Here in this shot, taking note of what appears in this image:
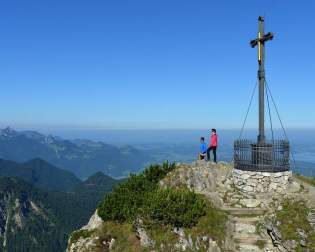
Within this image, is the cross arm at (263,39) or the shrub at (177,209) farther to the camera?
the cross arm at (263,39)

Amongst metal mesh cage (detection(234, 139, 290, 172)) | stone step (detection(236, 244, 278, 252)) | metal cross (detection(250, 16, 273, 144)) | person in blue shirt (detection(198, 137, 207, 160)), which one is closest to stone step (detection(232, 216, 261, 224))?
stone step (detection(236, 244, 278, 252))

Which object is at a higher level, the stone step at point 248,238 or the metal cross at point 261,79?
the metal cross at point 261,79

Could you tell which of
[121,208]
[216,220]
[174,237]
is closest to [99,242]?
[121,208]

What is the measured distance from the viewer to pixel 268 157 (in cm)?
2589

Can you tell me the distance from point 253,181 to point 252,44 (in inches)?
408

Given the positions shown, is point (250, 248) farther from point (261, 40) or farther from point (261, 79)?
point (261, 40)

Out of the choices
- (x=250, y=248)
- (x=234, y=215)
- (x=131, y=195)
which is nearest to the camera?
(x=250, y=248)

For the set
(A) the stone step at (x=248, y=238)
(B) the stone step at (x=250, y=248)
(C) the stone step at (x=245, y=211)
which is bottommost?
(B) the stone step at (x=250, y=248)

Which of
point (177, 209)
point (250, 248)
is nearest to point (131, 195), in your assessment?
point (177, 209)

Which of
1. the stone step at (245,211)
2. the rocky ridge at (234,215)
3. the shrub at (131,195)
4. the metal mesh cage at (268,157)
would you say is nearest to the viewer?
the rocky ridge at (234,215)

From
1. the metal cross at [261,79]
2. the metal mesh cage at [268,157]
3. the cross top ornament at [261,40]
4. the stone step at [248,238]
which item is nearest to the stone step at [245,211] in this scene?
the stone step at [248,238]

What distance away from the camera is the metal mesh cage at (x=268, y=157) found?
25875 mm

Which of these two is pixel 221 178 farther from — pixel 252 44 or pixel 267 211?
pixel 252 44

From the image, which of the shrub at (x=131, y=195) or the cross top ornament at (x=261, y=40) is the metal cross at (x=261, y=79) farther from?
the shrub at (x=131, y=195)
